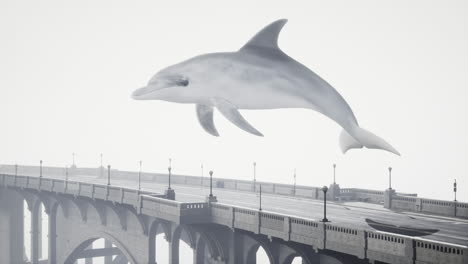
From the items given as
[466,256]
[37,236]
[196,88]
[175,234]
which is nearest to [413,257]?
[466,256]

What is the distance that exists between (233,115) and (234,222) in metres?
24.6

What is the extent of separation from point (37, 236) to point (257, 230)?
205ft

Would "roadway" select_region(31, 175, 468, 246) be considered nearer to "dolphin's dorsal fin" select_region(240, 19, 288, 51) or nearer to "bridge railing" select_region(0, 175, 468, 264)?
"bridge railing" select_region(0, 175, 468, 264)

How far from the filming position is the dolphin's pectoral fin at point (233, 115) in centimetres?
884

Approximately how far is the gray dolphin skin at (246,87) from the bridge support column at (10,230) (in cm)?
8408

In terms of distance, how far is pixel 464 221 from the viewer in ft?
117

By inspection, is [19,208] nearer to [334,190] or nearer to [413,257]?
[334,190]

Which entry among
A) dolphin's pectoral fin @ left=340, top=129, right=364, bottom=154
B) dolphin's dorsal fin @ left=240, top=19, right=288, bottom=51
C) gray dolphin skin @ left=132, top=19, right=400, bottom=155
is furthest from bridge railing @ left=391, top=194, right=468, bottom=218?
dolphin's dorsal fin @ left=240, top=19, right=288, bottom=51

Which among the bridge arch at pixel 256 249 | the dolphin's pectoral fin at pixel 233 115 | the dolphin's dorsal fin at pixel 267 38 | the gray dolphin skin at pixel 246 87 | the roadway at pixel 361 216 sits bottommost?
the bridge arch at pixel 256 249

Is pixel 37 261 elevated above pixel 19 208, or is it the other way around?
pixel 19 208

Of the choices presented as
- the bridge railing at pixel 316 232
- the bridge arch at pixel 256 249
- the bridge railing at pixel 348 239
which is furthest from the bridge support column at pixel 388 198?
the bridge railing at pixel 348 239

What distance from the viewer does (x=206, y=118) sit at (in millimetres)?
10336

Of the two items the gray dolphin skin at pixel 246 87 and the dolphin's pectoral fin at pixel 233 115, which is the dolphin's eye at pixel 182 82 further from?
the dolphin's pectoral fin at pixel 233 115

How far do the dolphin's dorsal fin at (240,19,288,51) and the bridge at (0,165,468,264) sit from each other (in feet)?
43.2
